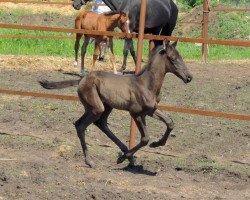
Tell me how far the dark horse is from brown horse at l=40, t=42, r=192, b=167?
6.93 meters

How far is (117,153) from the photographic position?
945 centimetres

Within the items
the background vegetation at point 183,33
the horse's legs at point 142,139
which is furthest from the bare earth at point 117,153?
the background vegetation at point 183,33

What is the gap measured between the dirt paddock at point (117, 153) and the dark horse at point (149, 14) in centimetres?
214

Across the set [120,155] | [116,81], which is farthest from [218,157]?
[116,81]

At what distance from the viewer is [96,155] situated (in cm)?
930

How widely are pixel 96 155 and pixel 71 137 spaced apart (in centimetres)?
80

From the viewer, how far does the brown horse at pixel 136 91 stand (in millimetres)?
8492

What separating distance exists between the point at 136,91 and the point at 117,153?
1186 mm

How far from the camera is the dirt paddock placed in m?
7.62

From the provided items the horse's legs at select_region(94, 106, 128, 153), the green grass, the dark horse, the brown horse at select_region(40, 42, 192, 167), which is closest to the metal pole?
the horse's legs at select_region(94, 106, 128, 153)

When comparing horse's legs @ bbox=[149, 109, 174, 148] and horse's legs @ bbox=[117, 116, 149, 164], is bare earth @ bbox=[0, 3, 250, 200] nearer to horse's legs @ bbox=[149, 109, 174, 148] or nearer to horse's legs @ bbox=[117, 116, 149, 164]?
horse's legs @ bbox=[117, 116, 149, 164]

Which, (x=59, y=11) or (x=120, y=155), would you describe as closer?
(x=120, y=155)

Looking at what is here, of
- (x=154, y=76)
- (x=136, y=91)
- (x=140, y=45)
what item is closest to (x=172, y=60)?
(x=154, y=76)

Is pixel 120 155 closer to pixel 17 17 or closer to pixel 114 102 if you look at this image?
pixel 114 102
